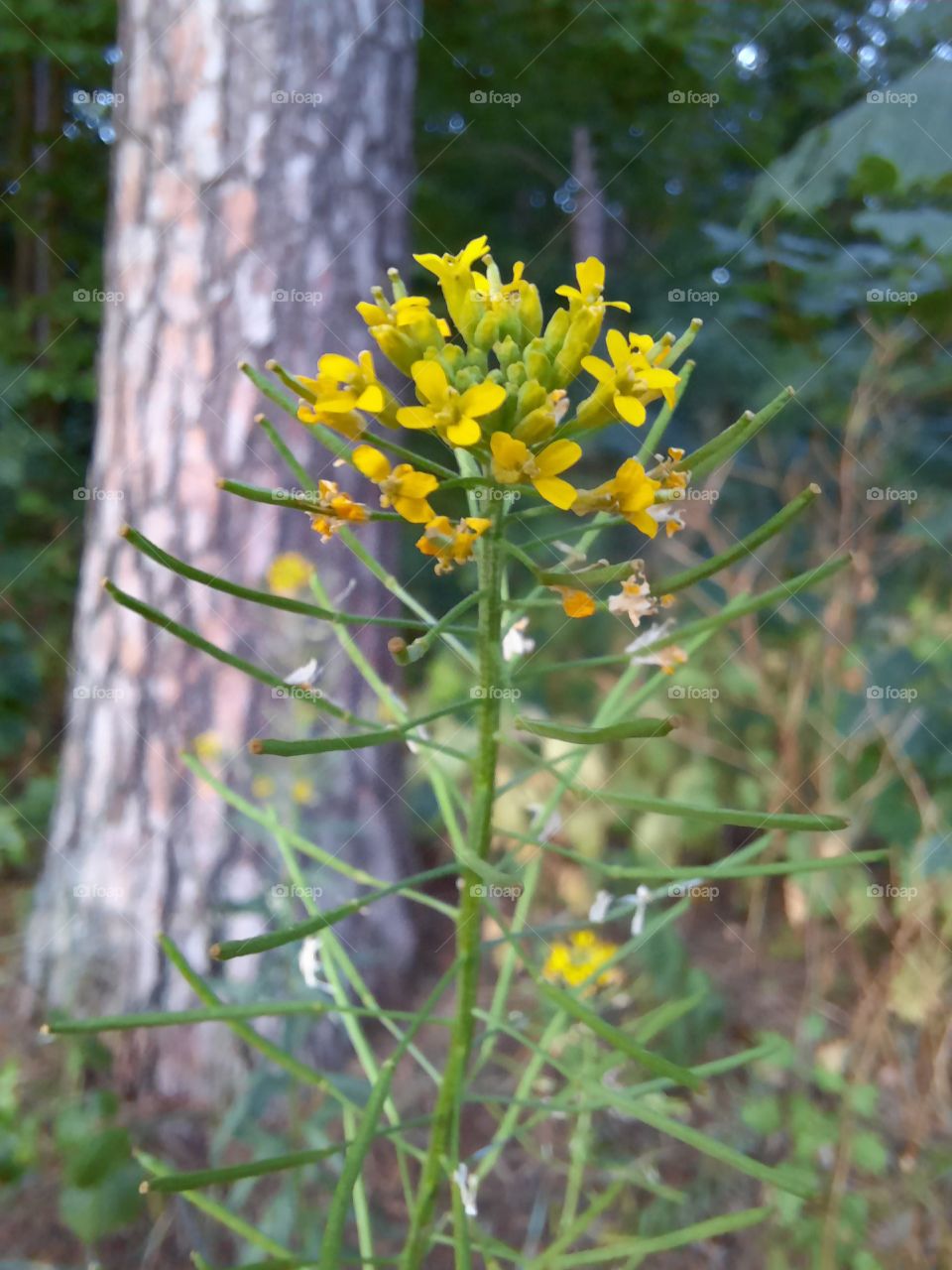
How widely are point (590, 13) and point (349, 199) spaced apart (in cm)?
150

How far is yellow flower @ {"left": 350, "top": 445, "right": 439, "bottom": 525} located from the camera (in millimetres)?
496

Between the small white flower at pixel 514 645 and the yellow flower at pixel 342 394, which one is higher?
the yellow flower at pixel 342 394

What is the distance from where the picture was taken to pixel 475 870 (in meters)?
0.55

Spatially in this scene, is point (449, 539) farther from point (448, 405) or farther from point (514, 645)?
point (514, 645)

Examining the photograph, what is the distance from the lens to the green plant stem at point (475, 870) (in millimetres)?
573

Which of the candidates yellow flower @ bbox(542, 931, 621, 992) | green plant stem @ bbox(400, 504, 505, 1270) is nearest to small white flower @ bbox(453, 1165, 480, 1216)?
green plant stem @ bbox(400, 504, 505, 1270)

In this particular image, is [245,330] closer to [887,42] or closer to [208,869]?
[208,869]

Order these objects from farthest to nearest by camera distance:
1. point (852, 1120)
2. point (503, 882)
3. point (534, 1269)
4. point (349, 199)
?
1. point (349, 199)
2. point (852, 1120)
3. point (534, 1269)
4. point (503, 882)

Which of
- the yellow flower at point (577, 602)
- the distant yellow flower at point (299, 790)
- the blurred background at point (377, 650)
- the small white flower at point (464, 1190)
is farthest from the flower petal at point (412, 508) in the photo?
the distant yellow flower at point (299, 790)

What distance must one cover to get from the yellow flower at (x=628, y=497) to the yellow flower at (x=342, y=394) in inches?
5.3

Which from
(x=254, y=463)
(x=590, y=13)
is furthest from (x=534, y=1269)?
(x=590, y=13)

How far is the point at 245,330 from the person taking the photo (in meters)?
1.55

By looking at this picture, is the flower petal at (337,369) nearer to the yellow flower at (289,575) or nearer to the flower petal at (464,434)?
the flower petal at (464,434)

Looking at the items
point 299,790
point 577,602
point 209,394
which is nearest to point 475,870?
point 577,602
